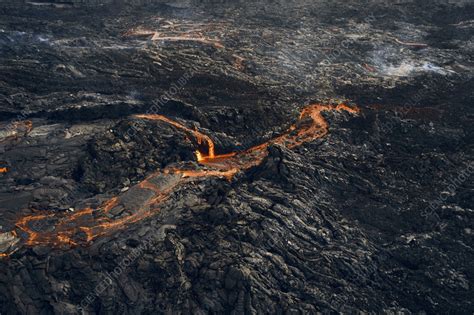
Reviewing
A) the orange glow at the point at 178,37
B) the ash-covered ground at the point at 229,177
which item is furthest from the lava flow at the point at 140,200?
the orange glow at the point at 178,37

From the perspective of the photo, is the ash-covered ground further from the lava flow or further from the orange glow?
the orange glow

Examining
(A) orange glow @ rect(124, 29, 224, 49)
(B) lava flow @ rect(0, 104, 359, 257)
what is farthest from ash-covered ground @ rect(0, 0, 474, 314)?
(A) orange glow @ rect(124, 29, 224, 49)

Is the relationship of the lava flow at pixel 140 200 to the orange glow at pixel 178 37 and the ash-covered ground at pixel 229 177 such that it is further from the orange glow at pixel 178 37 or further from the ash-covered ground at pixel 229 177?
A: the orange glow at pixel 178 37

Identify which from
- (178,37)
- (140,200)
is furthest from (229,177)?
(178,37)

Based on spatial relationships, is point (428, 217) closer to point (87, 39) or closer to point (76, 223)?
point (76, 223)

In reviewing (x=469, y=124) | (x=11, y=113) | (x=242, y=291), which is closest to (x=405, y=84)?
(x=469, y=124)

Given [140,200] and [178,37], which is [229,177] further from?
[178,37]
